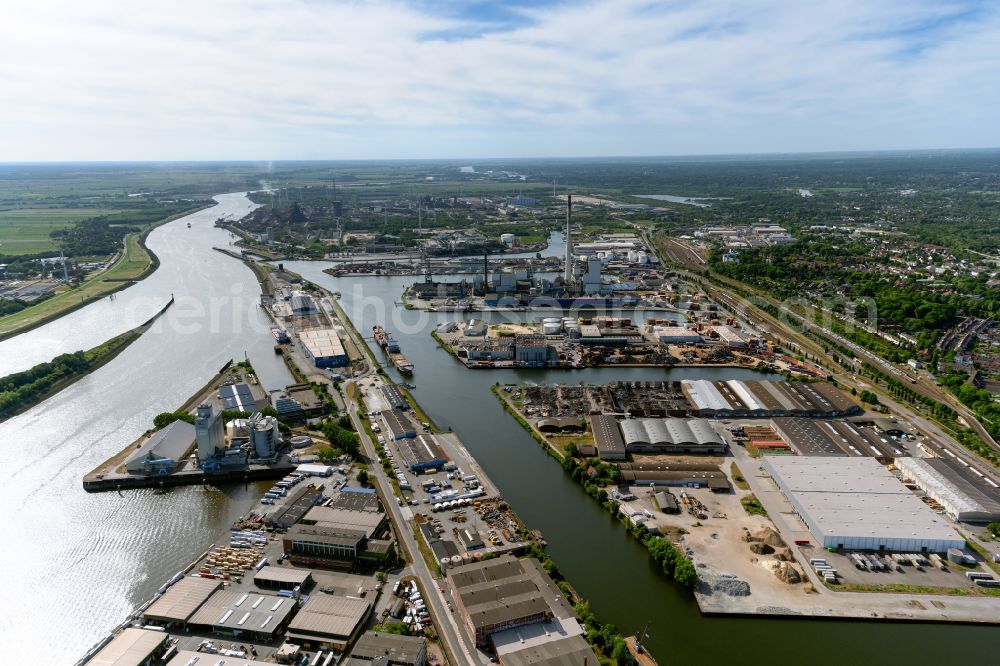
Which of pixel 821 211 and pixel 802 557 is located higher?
pixel 821 211

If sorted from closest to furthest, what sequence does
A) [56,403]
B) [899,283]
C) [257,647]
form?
[257,647] → [56,403] → [899,283]

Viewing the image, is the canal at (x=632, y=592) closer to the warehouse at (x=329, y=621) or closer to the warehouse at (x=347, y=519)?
the warehouse at (x=347, y=519)

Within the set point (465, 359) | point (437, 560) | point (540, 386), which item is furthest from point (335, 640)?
point (465, 359)

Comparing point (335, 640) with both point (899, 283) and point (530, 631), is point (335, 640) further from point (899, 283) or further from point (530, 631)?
point (899, 283)

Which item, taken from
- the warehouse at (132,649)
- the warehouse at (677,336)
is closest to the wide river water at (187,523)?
the warehouse at (132,649)

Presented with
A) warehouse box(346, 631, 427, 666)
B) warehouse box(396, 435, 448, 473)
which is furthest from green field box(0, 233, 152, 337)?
warehouse box(346, 631, 427, 666)
